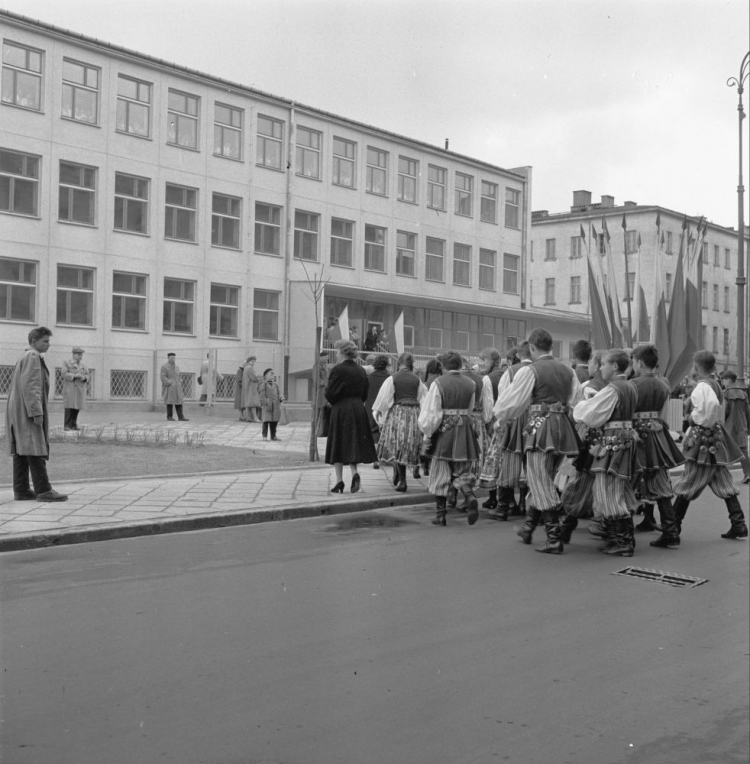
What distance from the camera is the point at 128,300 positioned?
32.7m

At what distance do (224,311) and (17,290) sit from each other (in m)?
8.08

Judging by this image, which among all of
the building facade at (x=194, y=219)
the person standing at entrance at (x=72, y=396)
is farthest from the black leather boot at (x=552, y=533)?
the building facade at (x=194, y=219)

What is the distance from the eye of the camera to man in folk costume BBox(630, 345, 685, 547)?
A: 884cm

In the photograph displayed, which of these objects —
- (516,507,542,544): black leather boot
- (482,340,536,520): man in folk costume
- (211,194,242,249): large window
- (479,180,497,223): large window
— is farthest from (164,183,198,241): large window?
(516,507,542,544): black leather boot

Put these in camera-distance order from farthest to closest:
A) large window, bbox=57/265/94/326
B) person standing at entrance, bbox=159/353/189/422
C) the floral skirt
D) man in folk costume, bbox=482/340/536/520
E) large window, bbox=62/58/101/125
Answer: large window, bbox=57/265/94/326, large window, bbox=62/58/101/125, person standing at entrance, bbox=159/353/189/422, the floral skirt, man in folk costume, bbox=482/340/536/520

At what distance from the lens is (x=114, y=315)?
106 ft

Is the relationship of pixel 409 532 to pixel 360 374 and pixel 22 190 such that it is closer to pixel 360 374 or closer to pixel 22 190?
pixel 360 374

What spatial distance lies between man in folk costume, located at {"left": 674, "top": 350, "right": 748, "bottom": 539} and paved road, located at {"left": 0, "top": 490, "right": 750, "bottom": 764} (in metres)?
1.72

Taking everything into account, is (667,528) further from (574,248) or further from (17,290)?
(574,248)

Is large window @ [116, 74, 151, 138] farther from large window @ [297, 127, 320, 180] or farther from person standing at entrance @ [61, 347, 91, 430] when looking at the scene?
person standing at entrance @ [61, 347, 91, 430]

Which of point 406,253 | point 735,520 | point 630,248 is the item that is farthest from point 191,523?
point 406,253

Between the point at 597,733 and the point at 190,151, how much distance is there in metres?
32.6

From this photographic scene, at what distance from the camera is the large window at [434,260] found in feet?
145

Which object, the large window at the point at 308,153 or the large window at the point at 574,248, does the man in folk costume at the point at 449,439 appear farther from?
the large window at the point at 574,248
